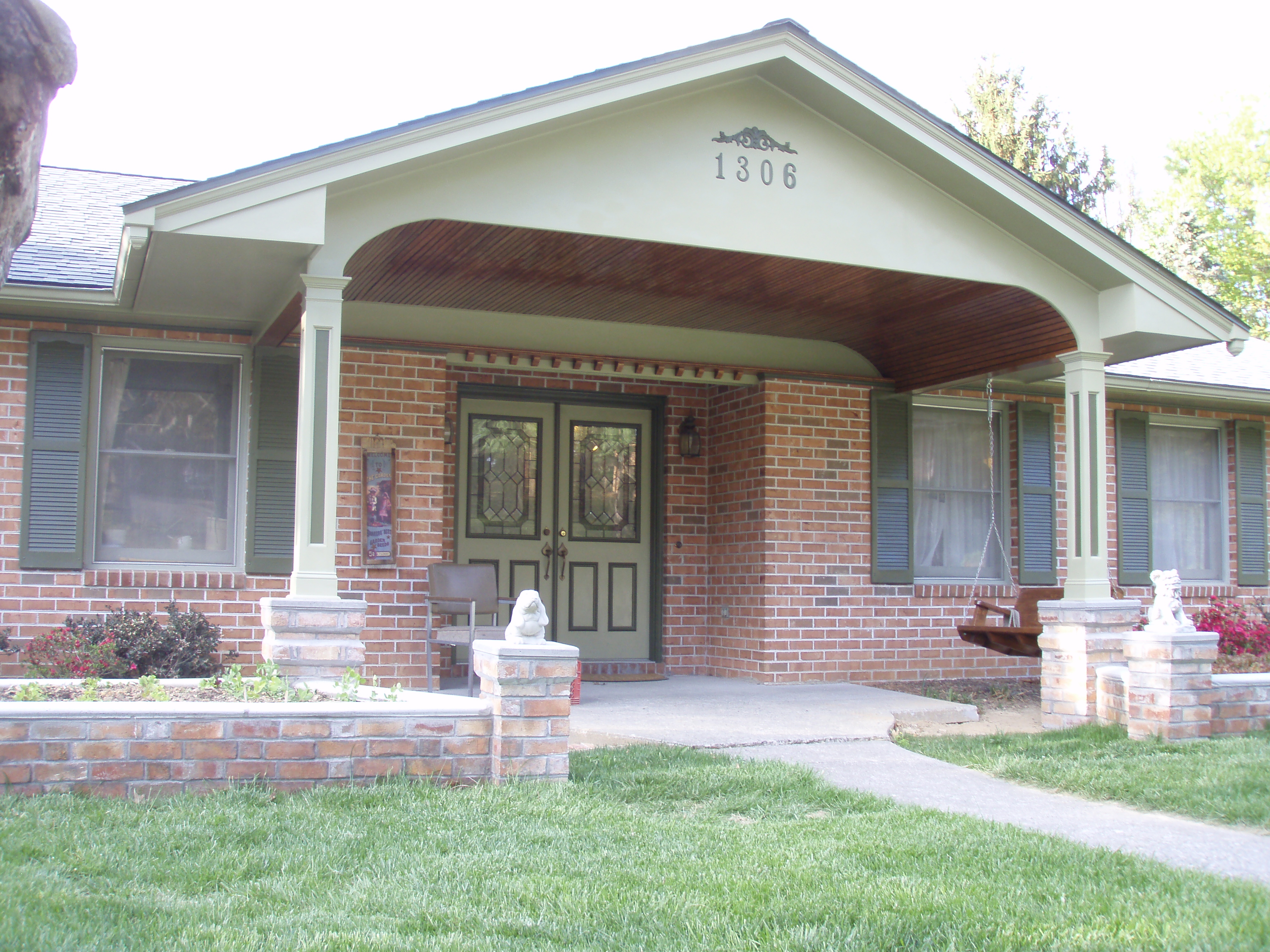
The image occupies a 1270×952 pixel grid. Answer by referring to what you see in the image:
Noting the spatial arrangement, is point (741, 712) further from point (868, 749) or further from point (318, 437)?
point (318, 437)

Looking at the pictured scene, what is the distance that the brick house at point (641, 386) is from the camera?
6414 mm

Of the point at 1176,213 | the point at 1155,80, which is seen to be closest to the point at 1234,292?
the point at 1176,213

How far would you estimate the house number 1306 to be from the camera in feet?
22.4

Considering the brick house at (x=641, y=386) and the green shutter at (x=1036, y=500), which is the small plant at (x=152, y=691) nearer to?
the brick house at (x=641, y=386)

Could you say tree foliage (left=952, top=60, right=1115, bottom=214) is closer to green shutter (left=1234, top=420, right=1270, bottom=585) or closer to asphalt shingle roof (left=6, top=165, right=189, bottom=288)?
green shutter (left=1234, top=420, right=1270, bottom=585)

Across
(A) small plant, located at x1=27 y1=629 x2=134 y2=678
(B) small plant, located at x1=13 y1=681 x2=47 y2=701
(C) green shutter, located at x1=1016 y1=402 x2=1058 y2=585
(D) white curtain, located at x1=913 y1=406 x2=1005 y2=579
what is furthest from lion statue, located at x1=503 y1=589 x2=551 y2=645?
(C) green shutter, located at x1=1016 y1=402 x2=1058 y2=585

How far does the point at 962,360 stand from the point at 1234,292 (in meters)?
22.2

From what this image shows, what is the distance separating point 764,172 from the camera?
22.7ft

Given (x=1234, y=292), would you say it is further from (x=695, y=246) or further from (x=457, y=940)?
(x=457, y=940)

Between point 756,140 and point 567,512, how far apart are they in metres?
3.81

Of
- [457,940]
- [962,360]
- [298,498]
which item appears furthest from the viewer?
[962,360]

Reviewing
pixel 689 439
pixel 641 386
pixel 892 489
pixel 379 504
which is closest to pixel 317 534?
pixel 379 504

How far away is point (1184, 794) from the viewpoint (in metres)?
5.17

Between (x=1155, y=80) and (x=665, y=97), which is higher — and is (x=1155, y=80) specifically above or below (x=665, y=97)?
above
